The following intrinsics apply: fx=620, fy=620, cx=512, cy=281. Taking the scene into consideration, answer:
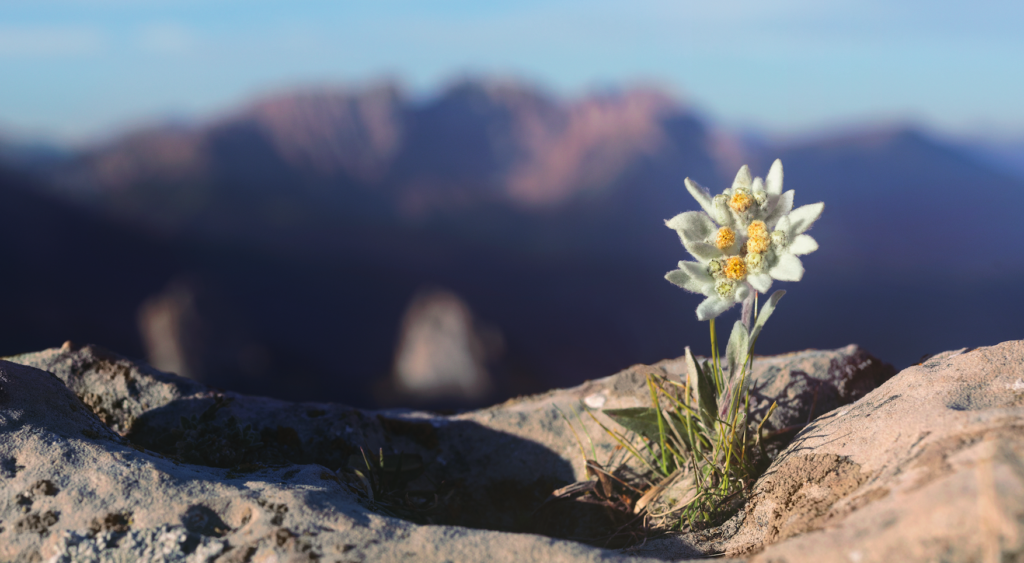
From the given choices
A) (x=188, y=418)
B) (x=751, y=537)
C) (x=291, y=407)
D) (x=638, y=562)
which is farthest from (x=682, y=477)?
(x=188, y=418)

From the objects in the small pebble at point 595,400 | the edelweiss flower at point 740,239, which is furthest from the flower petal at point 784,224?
the small pebble at point 595,400

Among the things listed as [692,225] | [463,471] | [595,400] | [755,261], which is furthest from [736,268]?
[463,471]

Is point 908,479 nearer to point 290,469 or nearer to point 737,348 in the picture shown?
point 737,348

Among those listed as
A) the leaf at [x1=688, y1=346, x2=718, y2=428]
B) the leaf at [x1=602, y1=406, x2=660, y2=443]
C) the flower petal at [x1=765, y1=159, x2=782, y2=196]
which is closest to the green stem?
the leaf at [x1=602, y1=406, x2=660, y2=443]

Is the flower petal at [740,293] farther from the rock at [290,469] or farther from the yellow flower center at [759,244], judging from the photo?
the rock at [290,469]

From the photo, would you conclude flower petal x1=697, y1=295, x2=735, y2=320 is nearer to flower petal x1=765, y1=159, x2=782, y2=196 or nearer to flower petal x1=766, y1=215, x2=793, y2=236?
flower petal x1=766, y1=215, x2=793, y2=236

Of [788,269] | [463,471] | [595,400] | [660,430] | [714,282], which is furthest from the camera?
[595,400]
